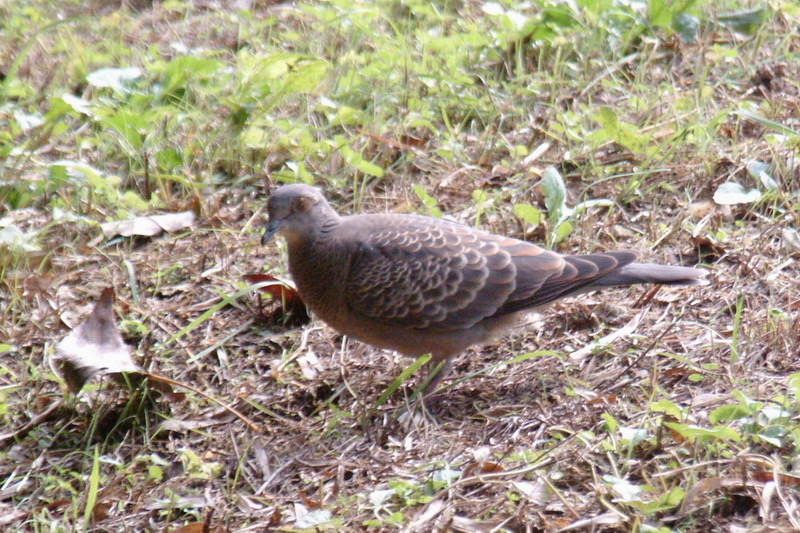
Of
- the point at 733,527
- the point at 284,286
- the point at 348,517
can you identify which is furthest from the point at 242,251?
the point at 733,527

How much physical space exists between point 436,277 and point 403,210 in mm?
1027

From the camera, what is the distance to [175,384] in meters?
3.56

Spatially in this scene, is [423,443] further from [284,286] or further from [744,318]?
[744,318]

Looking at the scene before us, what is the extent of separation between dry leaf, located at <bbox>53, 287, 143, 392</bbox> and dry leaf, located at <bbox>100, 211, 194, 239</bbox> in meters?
1.04

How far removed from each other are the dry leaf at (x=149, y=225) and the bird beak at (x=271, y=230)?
0.95m

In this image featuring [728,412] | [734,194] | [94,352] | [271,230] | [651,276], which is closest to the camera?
[728,412]

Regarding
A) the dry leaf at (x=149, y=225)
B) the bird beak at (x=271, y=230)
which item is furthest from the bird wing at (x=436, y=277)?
the dry leaf at (x=149, y=225)

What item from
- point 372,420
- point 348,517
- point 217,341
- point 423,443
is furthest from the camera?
point 217,341

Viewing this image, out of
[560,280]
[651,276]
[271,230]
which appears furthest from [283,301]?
[651,276]

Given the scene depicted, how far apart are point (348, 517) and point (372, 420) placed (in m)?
0.69

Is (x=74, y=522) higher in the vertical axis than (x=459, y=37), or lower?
lower

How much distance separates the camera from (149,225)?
4664 millimetres

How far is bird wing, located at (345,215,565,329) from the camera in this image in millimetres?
3771

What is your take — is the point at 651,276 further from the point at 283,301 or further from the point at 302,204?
the point at 283,301
